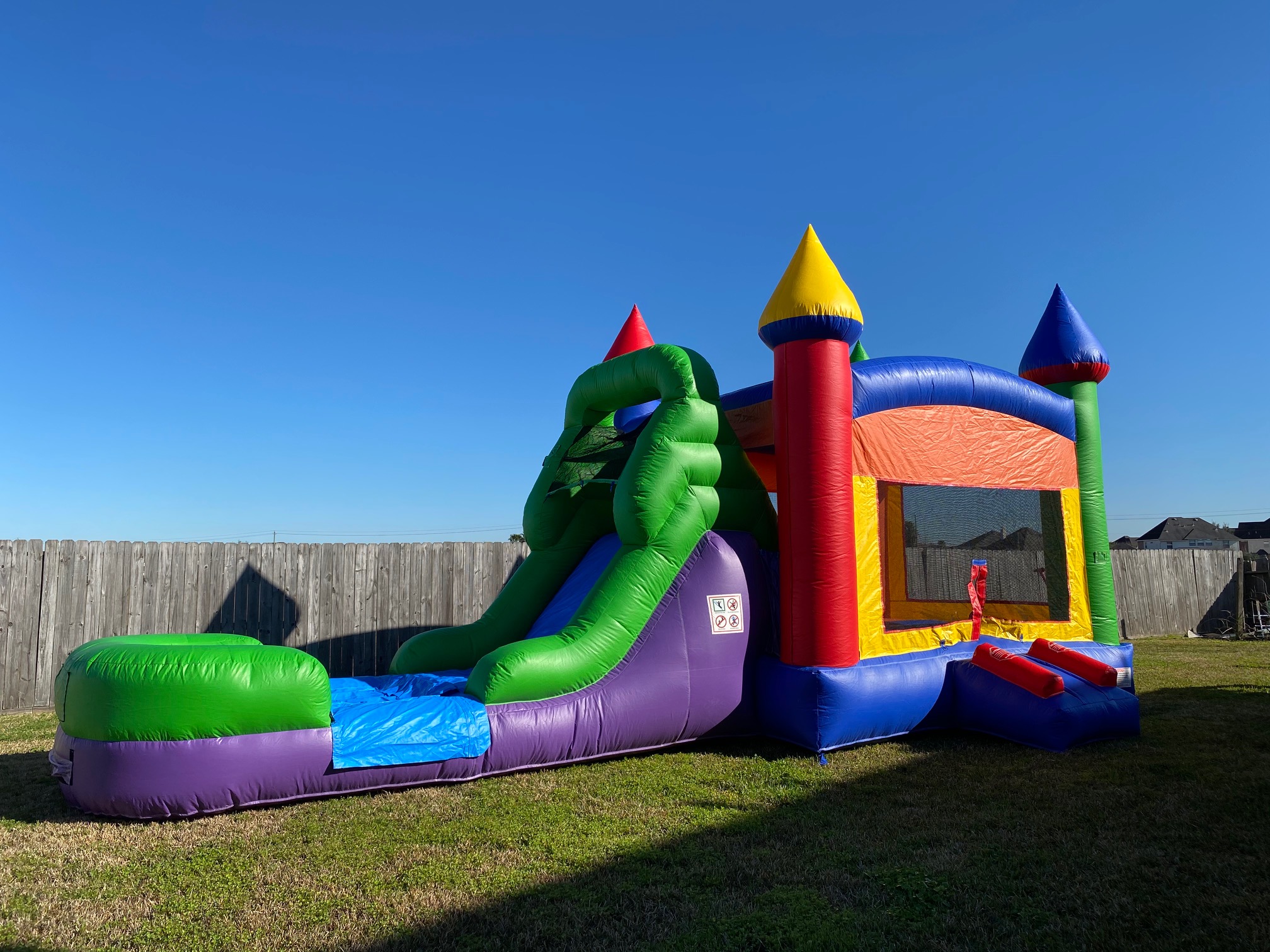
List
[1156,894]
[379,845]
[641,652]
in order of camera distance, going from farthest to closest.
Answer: [641,652] → [379,845] → [1156,894]

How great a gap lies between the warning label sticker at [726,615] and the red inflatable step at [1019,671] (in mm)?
1742

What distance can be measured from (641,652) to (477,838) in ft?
6.05

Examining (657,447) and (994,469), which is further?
(994,469)

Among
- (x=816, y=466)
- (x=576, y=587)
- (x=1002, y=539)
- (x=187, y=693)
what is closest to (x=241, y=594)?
(x=576, y=587)

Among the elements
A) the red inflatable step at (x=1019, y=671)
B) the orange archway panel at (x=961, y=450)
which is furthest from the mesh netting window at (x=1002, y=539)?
the red inflatable step at (x=1019, y=671)

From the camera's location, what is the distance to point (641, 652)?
5.25m

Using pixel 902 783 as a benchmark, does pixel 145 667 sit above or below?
above

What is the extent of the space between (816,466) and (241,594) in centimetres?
573

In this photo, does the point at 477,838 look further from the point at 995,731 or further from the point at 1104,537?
the point at 1104,537

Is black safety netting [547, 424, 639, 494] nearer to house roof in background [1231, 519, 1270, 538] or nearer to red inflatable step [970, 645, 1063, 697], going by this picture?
red inflatable step [970, 645, 1063, 697]

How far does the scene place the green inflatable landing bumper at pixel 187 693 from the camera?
392 cm

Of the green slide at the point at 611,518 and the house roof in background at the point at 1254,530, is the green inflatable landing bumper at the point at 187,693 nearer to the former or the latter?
the green slide at the point at 611,518

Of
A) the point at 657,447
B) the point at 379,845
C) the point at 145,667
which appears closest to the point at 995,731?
the point at 657,447

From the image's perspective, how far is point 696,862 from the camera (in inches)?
132
